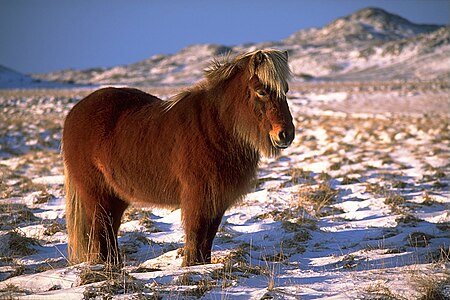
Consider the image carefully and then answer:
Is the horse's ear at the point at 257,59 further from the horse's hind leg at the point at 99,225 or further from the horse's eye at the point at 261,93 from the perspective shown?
the horse's hind leg at the point at 99,225

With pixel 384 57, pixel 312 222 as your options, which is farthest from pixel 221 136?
pixel 384 57

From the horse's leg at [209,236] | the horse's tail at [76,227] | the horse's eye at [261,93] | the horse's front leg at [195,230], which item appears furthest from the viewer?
the horse's tail at [76,227]

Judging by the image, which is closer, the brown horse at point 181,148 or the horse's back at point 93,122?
the brown horse at point 181,148

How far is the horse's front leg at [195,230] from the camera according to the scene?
4.15 meters

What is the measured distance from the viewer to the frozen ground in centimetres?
338

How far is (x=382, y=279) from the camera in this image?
3.49 m

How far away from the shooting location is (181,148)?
4254 mm

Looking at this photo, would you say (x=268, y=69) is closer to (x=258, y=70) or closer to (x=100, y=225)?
(x=258, y=70)

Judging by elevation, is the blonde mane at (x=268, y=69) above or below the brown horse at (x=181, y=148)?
above

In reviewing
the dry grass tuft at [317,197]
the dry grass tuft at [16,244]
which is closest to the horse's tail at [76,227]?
the dry grass tuft at [16,244]

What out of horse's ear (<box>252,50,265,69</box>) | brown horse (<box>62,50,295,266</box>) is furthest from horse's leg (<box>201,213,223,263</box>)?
horse's ear (<box>252,50,265,69</box>)

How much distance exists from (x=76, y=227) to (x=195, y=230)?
4.69ft

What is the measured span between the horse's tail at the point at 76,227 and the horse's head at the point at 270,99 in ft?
6.82

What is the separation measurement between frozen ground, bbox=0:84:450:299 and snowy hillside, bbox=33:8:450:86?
4241 centimetres
